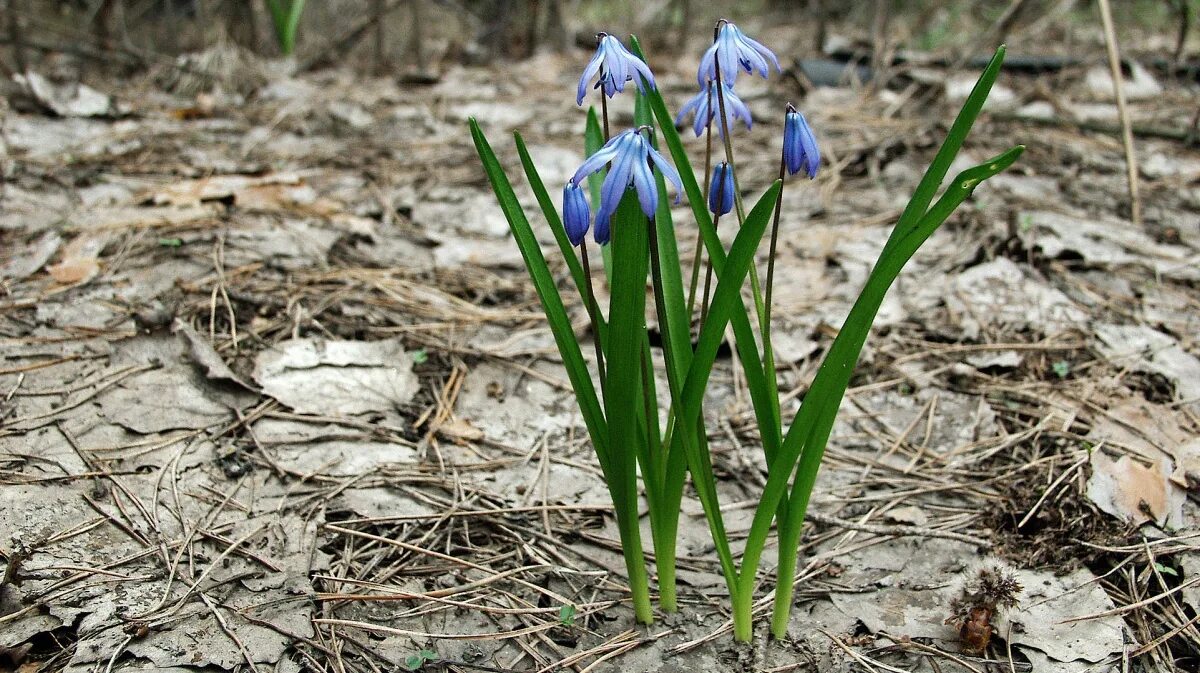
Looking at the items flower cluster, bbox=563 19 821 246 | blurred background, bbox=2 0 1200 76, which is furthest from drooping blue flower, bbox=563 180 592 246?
blurred background, bbox=2 0 1200 76

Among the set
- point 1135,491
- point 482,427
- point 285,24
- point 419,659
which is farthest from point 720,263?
point 285,24

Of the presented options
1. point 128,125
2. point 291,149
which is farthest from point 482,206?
point 128,125

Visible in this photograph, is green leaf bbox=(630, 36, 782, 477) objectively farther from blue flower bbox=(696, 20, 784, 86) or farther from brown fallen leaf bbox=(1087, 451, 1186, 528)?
brown fallen leaf bbox=(1087, 451, 1186, 528)

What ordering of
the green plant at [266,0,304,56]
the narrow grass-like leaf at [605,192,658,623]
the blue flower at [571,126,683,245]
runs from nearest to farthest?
the blue flower at [571,126,683,245] → the narrow grass-like leaf at [605,192,658,623] → the green plant at [266,0,304,56]

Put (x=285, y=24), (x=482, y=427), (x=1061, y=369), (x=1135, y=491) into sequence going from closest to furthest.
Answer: (x=1135, y=491) → (x=482, y=427) → (x=1061, y=369) → (x=285, y=24)

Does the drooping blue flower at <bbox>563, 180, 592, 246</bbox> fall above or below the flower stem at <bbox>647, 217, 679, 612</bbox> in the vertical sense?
above

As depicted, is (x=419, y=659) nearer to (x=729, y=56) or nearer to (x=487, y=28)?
(x=729, y=56)
